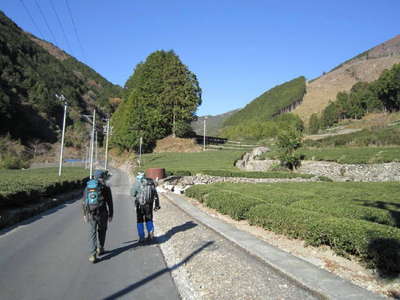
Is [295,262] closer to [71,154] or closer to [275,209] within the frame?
[275,209]

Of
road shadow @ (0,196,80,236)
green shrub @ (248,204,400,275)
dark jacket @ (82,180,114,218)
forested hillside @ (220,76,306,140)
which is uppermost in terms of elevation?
forested hillside @ (220,76,306,140)

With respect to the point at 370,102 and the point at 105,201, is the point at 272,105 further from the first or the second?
the point at 105,201

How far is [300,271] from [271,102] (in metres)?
Result: 175

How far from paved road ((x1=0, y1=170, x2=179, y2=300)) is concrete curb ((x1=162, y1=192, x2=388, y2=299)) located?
7.04ft

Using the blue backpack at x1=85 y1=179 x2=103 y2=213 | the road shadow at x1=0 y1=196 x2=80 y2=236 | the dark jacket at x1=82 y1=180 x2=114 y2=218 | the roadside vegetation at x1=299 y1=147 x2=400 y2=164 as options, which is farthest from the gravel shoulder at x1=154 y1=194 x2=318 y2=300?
the roadside vegetation at x1=299 y1=147 x2=400 y2=164

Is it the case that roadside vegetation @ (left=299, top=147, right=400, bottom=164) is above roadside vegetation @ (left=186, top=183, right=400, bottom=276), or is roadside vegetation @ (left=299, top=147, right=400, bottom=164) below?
above

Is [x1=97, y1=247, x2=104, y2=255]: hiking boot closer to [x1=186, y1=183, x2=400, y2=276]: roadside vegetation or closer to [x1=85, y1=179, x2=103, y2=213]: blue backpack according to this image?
[x1=85, y1=179, x2=103, y2=213]: blue backpack

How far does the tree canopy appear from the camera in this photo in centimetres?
6341

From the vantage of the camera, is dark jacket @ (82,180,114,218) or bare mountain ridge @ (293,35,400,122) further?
bare mountain ridge @ (293,35,400,122)

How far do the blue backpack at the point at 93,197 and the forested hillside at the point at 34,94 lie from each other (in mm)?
84938

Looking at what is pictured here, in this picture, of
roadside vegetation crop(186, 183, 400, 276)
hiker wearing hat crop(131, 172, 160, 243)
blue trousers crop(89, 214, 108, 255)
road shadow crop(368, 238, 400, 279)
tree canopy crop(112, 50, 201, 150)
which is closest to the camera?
road shadow crop(368, 238, 400, 279)

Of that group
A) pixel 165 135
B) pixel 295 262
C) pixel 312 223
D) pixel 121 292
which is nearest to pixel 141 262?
pixel 121 292

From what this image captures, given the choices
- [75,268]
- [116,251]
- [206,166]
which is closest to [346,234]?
[116,251]

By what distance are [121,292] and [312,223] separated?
4841 millimetres
